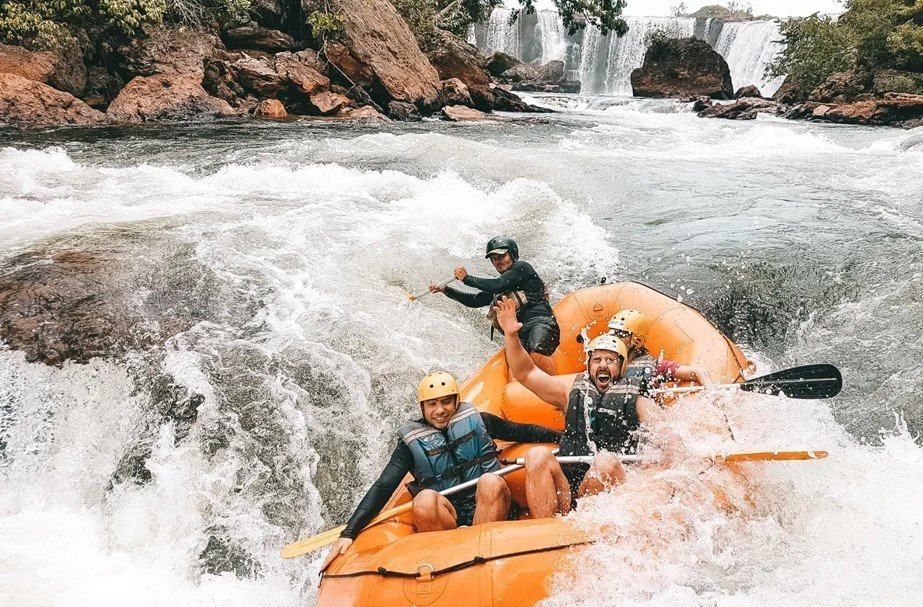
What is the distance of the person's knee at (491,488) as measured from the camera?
3080 millimetres

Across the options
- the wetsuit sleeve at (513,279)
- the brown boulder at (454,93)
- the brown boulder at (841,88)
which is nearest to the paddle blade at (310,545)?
the wetsuit sleeve at (513,279)

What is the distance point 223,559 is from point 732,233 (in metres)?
6.24

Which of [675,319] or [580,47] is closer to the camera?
[675,319]

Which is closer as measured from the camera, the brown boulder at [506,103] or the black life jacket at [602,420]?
the black life jacket at [602,420]

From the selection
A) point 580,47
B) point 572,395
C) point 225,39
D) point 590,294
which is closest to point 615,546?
point 572,395

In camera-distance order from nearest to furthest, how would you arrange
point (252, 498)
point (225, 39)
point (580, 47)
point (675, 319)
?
point (252, 498), point (675, 319), point (225, 39), point (580, 47)

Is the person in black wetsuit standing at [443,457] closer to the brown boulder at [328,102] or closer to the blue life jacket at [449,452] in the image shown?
the blue life jacket at [449,452]

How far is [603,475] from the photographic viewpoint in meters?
3.11

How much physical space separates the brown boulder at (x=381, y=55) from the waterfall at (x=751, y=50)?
61.2ft

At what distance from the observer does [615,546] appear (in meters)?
2.57

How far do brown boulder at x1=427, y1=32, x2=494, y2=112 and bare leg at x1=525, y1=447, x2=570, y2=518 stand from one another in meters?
17.8

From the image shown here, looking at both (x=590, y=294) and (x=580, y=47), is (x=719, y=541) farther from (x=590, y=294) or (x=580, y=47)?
(x=580, y=47)

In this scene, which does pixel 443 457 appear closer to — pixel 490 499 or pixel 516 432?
pixel 490 499

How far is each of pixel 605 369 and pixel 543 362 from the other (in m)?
1.14
